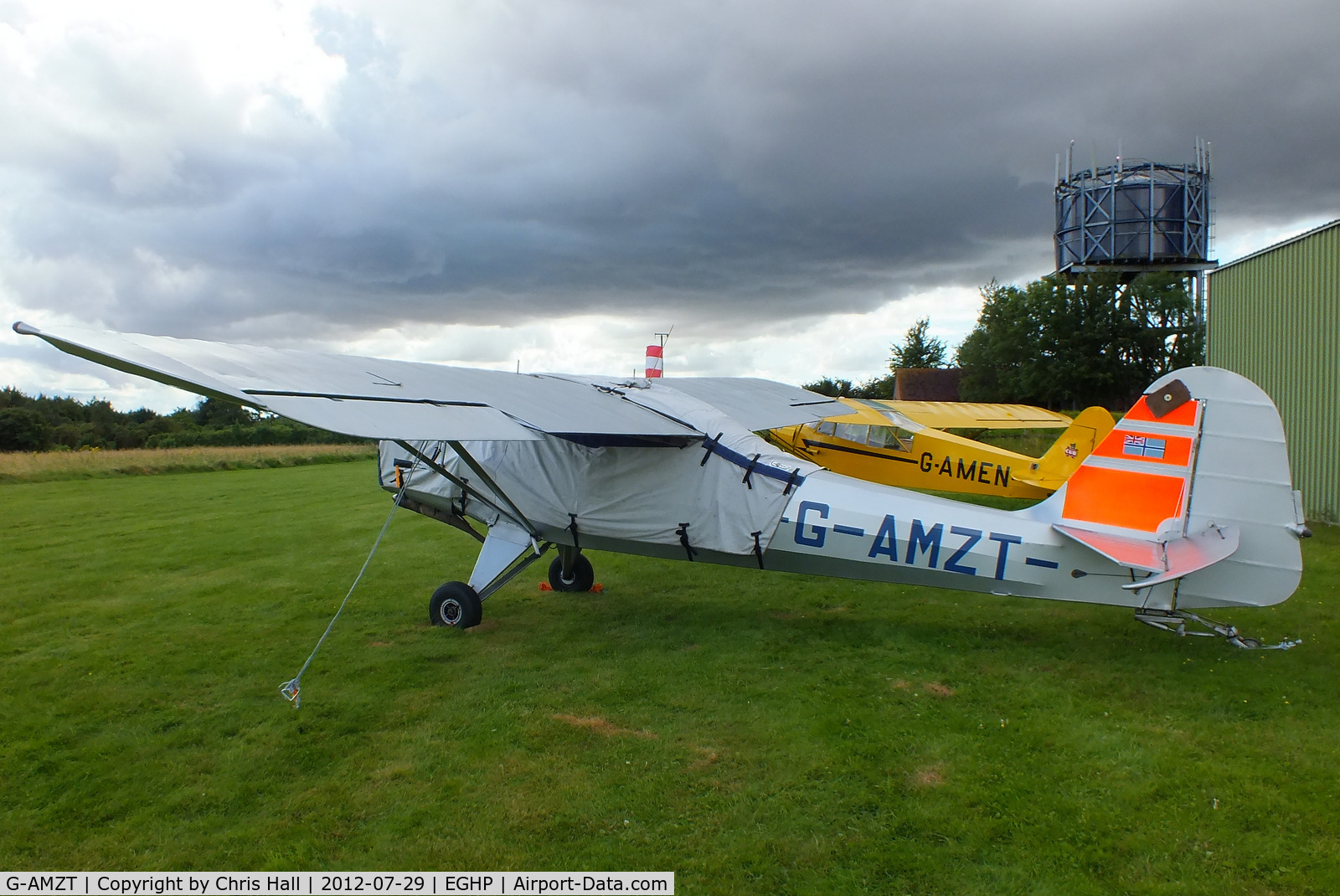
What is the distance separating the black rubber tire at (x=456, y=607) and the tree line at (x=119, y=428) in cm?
2909

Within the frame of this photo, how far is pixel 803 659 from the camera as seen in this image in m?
6.40

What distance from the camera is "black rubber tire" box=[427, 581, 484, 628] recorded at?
7305 millimetres

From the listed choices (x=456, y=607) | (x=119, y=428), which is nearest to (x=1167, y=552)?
(x=456, y=607)

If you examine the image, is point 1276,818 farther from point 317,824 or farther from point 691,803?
point 317,824

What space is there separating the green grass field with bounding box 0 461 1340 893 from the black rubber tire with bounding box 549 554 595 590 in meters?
0.25

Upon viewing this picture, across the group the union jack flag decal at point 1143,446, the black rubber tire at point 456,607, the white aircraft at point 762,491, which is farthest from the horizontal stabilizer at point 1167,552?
the black rubber tire at point 456,607

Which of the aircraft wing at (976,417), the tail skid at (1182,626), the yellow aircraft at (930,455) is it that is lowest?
the tail skid at (1182,626)

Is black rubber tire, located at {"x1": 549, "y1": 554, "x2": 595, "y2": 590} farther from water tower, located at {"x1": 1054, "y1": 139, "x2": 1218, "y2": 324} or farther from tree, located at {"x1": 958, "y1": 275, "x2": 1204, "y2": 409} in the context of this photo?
water tower, located at {"x1": 1054, "y1": 139, "x2": 1218, "y2": 324}

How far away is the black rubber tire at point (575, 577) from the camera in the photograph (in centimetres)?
894

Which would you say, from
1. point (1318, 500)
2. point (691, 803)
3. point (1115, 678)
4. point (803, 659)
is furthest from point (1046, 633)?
point (1318, 500)

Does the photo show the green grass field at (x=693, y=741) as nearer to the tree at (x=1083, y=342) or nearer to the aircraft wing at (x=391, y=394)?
the aircraft wing at (x=391, y=394)

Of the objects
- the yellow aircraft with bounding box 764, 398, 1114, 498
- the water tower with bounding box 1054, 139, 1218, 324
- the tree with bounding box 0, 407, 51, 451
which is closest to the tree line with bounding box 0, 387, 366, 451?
the tree with bounding box 0, 407, 51, 451

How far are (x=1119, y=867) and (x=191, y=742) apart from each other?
5446mm

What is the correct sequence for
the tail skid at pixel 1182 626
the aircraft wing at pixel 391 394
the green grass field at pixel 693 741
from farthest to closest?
the tail skid at pixel 1182 626 → the aircraft wing at pixel 391 394 → the green grass field at pixel 693 741
